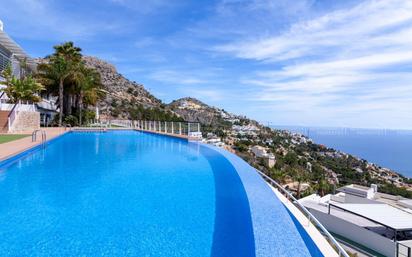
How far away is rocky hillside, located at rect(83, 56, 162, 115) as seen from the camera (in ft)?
197

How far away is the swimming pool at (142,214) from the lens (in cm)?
324

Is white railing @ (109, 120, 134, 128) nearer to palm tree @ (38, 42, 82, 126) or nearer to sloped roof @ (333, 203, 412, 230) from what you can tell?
palm tree @ (38, 42, 82, 126)

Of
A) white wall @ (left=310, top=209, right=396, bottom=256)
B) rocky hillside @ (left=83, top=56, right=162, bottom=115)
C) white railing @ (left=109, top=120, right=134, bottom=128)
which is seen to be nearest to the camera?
white wall @ (left=310, top=209, right=396, bottom=256)

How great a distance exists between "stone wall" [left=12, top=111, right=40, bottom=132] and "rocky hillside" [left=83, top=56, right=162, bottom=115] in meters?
35.9

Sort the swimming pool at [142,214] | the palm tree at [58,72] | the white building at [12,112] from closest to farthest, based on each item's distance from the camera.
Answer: the swimming pool at [142,214] → the white building at [12,112] → the palm tree at [58,72]

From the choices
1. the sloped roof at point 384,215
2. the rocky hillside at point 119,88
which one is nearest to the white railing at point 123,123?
the sloped roof at point 384,215

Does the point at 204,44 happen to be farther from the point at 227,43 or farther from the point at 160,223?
the point at 160,223

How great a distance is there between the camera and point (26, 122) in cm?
1861

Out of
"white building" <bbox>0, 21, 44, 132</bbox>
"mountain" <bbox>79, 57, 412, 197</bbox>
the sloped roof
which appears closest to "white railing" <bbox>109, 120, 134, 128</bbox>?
"white building" <bbox>0, 21, 44, 132</bbox>

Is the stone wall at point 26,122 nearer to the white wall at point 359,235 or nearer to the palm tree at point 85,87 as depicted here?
the palm tree at point 85,87

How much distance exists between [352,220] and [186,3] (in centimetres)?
1374

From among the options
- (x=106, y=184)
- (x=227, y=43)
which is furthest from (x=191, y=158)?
(x=227, y=43)

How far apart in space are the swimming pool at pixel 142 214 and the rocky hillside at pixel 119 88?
5033 centimetres

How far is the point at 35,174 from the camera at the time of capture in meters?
7.38
